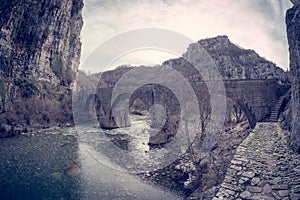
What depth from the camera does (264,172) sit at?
12945 mm

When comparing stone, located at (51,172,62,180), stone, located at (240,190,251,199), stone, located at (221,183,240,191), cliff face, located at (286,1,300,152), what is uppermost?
cliff face, located at (286,1,300,152)

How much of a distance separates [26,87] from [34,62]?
7.18 m

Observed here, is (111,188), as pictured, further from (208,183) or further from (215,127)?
(215,127)

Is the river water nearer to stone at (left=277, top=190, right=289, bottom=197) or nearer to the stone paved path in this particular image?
the stone paved path

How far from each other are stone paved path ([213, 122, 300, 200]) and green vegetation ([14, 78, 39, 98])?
152 ft

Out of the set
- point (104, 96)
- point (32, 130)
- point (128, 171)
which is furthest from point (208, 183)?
point (104, 96)

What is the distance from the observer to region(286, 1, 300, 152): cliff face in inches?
515

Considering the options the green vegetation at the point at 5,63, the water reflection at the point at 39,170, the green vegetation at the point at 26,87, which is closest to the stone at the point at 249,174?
the water reflection at the point at 39,170

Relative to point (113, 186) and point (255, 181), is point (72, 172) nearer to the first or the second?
point (113, 186)

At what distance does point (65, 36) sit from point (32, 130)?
115 feet

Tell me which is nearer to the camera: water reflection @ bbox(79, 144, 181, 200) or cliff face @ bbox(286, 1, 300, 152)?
cliff face @ bbox(286, 1, 300, 152)

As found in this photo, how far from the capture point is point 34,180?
61.1 ft

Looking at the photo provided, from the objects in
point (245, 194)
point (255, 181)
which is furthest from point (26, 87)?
point (245, 194)

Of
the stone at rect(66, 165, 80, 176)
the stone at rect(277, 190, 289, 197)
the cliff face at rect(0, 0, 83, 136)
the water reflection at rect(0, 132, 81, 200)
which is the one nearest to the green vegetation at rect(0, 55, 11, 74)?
the cliff face at rect(0, 0, 83, 136)
